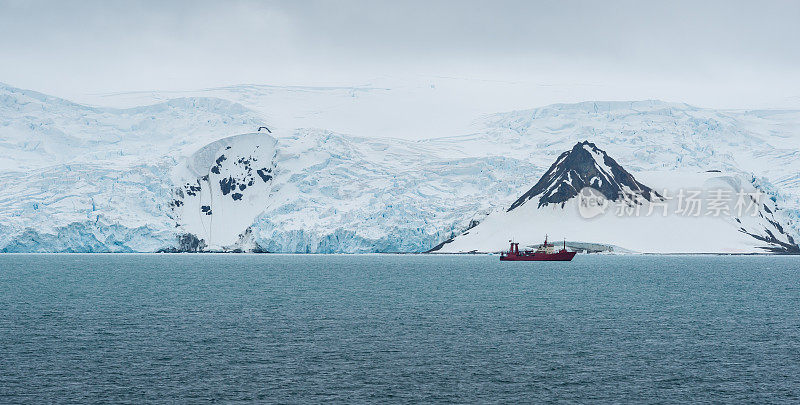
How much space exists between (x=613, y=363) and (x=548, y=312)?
2418 centimetres

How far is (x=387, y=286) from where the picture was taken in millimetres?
98062

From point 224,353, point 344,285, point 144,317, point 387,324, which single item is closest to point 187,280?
point 344,285

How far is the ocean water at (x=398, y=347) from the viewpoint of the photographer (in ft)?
120

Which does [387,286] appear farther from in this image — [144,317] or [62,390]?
[62,390]

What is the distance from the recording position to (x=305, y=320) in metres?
61.0

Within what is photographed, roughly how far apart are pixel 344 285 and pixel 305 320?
39.5 metres

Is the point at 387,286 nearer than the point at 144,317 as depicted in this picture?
No

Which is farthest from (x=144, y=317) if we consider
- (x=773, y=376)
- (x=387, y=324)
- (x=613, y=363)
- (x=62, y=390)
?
(x=773, y=376)

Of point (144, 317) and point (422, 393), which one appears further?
point (144, 317)

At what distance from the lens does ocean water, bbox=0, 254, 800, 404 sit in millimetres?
36625

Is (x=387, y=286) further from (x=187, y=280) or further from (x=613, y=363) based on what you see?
(x=613, y=363)

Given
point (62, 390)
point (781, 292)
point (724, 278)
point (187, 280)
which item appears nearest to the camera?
point (62, 390)

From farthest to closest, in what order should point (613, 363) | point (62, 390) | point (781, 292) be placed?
point (781, 292), point (613, 363), point (62, 390)

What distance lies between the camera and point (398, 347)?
47.9m
